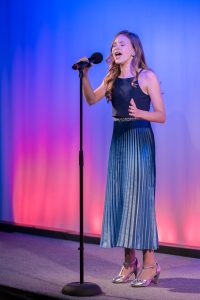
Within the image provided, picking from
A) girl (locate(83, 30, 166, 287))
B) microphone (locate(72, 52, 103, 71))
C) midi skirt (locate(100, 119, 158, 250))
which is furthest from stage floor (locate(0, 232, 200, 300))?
microphone (locate(72, 52, 103, 71))

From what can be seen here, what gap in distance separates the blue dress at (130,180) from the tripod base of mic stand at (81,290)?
315 mm

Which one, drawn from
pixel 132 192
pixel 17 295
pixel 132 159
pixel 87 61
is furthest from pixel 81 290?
pixel 87 61

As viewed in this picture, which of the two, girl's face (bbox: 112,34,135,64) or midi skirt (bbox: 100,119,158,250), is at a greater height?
girl's face (bbox: 112,34,135,64)

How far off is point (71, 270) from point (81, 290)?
3.37 ft

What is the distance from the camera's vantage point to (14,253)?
603 cm

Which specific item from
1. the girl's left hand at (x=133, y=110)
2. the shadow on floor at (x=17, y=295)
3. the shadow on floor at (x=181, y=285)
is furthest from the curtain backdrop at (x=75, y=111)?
the shadow on floor at (x=17, y=295)

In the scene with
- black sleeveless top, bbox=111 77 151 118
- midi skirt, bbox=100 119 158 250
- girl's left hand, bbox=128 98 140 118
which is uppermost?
black sleeveless top, bbox=111 77 151 118

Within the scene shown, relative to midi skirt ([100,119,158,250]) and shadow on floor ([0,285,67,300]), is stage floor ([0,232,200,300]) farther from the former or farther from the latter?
midi skirt ([100,119,158,250])

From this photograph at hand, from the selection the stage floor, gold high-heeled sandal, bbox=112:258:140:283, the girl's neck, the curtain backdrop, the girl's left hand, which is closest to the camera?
the girl's left hand

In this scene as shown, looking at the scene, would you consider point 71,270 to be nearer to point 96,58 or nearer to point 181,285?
point 181,285

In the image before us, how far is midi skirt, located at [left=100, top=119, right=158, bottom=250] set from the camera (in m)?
4.32

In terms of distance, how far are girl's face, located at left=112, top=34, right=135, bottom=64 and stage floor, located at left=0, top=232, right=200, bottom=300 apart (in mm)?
1545

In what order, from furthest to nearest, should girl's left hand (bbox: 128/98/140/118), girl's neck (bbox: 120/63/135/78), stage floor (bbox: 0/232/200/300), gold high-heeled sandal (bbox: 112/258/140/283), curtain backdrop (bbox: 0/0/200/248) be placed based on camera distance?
curtain backdrop (bbox: 0/0/200/248), gold high-heeled sandal (bbox: 112/258/140/283), girl's neck (bbox: 120/63/135/78), stage floor (bbox: 0/232/200/300), girl's left hand (bbox: 128/98/140/118)

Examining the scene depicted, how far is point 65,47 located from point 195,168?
209 centimetres
